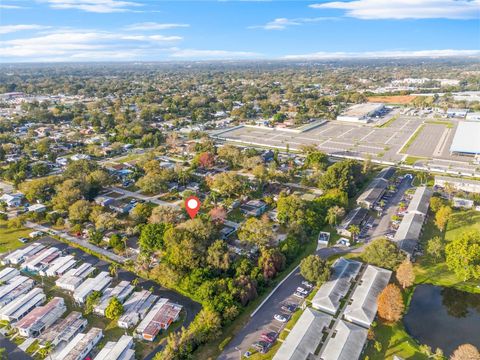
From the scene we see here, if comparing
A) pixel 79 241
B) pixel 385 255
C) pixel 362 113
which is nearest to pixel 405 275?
pixel 385 255

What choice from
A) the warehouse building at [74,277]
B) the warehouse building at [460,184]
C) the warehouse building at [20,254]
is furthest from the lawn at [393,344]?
the warehouse building at [20,254]

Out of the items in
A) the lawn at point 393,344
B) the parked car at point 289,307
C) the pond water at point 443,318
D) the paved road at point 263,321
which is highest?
the parked car at point 289,307

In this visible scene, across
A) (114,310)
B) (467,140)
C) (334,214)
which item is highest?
(467,140)

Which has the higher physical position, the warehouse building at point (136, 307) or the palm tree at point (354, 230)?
the palm tree at point (354, 230)

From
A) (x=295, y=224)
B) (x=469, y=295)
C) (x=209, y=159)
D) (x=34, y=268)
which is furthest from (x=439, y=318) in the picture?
(x=209, y=159)

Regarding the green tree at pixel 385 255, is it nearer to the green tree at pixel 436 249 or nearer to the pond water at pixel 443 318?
the pond water at pixel 443 318

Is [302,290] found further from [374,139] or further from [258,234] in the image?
[374,139]

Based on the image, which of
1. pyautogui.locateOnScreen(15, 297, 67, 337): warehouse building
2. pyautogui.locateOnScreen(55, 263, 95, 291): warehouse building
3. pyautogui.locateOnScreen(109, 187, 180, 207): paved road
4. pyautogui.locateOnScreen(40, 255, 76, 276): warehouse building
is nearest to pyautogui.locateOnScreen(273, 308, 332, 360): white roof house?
pyautogui.locateOnScreen(15, 297, 67, 337): warehouse building
